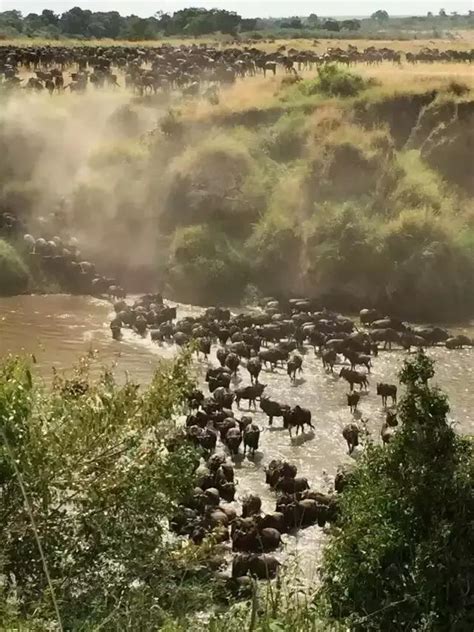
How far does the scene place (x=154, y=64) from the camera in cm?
6181

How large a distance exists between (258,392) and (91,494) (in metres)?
13.4

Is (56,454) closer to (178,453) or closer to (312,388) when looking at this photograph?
(178,453)

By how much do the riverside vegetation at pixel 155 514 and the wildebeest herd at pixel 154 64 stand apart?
1580 inches

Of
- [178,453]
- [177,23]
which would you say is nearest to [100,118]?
[178,453]

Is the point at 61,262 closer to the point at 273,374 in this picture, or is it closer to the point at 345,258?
the point at 345,258

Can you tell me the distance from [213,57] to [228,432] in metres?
45.5

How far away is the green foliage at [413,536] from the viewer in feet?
44.1

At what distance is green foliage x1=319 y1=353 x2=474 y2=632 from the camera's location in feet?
44.1

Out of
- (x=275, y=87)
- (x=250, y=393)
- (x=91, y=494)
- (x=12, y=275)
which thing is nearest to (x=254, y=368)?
(x=250, y=393)

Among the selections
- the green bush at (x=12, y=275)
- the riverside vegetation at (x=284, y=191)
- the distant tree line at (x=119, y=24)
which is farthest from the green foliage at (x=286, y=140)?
the distant tree line at (x=119, y=24)

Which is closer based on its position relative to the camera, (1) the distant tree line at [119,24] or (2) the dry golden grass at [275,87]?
(2) the dry golden grass at [275,87]

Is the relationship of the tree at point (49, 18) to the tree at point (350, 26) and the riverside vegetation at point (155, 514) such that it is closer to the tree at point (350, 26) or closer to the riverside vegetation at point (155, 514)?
the tree at point (350, 26)

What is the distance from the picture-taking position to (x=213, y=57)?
213ft

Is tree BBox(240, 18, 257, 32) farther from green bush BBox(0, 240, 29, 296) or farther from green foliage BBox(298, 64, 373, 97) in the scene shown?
green bush BBox(0, 240, 29, 296)
